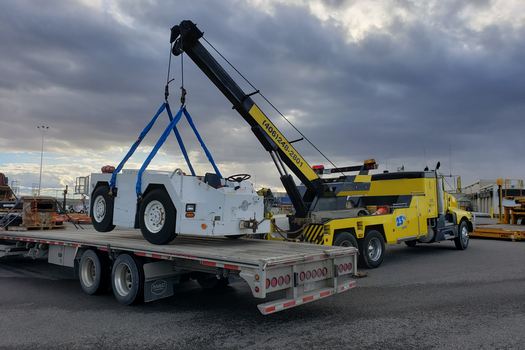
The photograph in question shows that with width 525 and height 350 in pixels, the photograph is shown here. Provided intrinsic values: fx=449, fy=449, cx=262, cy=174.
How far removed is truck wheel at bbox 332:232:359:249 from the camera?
1081 cm

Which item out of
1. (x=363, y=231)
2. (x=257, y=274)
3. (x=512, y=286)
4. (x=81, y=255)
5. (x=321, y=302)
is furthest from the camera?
(x=363, y=231)

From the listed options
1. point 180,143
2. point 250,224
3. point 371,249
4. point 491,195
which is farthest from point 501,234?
point 491,195

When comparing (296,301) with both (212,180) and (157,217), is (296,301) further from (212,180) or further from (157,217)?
(157,217)

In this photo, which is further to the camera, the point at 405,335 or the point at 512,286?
the point at 512,286

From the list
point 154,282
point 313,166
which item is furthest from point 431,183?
point 154,282

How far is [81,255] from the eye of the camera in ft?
26.9

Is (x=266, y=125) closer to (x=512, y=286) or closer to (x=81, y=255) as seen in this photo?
(x=81, y=255)

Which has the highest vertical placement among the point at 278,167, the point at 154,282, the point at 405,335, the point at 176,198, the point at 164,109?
the point at 164,109

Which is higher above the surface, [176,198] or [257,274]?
[176,198]

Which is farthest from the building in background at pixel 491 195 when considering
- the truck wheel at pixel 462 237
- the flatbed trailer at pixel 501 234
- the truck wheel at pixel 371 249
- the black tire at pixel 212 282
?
the black tire at pixel 212 282

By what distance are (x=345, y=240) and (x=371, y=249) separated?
3.78 feet

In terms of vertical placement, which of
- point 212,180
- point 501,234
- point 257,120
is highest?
point 257,120

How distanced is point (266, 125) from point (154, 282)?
19.2 ft

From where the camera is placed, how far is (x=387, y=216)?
12.1 meters
